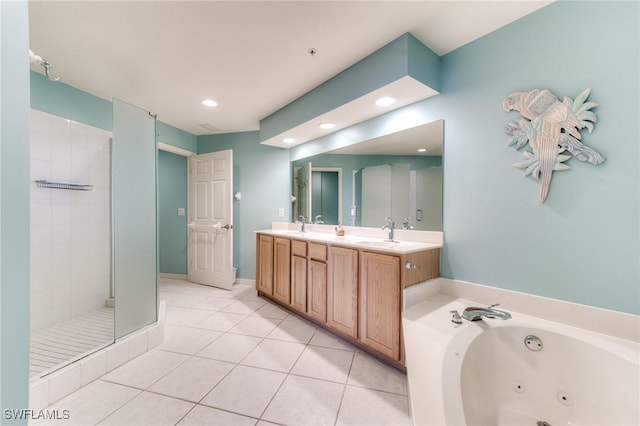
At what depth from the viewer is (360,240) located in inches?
92.8

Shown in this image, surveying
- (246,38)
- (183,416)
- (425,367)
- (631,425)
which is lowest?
(183,416)

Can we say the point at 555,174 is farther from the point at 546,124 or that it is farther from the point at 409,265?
the point at 409,265

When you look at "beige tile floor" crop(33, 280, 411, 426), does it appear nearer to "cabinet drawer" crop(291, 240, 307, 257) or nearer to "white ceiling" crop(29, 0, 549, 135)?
"cabinet drawer" crop(291, 240, 307, 257)

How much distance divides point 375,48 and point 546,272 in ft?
6.28

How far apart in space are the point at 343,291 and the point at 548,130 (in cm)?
176

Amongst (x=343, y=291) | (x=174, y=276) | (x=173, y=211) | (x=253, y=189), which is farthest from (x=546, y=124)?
(x=174, y=276)

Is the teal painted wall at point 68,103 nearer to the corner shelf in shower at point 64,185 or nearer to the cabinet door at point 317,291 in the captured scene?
the corner shelf in shower at point 64,185

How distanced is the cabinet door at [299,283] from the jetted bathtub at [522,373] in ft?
4.09

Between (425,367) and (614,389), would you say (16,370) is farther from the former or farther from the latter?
(614,389)

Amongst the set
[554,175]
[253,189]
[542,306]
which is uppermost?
[253,189]

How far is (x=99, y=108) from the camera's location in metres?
2.67

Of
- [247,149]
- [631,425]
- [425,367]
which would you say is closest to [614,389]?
[631,425]

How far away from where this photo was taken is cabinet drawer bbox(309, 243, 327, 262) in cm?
223

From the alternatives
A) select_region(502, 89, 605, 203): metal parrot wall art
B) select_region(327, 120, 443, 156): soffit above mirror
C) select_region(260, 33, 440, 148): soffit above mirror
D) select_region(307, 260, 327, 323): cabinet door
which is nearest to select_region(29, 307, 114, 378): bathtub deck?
select_region(307, 260, 327, 323): cabinet door
